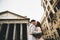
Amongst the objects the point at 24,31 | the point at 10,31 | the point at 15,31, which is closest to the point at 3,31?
the point at 10,31

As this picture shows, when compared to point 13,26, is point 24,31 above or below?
below

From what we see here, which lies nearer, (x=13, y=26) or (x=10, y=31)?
(x=10, y=31)

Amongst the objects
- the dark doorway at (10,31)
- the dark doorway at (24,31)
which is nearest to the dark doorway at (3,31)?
the dark doorway at (10,31)

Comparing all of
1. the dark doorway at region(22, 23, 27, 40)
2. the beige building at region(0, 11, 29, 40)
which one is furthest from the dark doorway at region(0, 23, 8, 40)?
the dark doorway at region(22, 23, 27, 40)

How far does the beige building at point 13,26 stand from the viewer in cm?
673

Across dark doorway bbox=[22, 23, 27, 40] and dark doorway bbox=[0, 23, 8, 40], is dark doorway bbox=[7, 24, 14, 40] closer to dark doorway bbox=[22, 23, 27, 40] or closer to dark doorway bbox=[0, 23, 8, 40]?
dark doorway bbox=[0, 23, 8, 40]

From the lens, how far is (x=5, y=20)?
7.80 meters

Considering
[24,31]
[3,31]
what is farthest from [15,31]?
[3,31]

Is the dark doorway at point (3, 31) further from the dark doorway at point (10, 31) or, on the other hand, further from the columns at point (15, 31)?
the dark doorway at point (10, 31)

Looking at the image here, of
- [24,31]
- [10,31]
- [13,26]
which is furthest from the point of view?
[13,26]

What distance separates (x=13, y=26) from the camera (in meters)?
7.54

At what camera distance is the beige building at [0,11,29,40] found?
265 inches

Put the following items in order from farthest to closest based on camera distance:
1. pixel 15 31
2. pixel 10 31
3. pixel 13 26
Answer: pixel 13 26, pixel 10 31, pixel 15 31

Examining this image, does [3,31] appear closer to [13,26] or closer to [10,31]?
[10,31]
